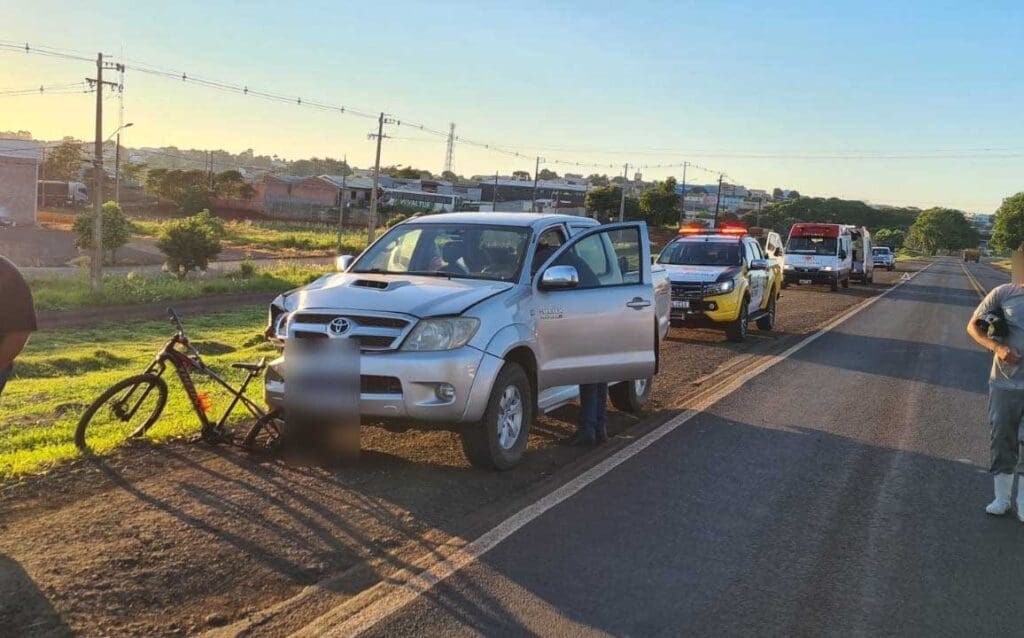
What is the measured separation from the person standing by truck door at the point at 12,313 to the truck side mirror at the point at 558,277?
11.2 ft

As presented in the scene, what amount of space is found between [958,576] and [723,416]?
4.07 metres

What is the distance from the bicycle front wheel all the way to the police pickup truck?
10.1 m

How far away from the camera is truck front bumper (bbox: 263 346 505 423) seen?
5.66m

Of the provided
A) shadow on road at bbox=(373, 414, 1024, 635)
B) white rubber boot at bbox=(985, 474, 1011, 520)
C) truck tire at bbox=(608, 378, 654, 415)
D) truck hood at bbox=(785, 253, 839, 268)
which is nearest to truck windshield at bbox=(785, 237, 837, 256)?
truck hood at bbox=(785, 253, 839, 268)

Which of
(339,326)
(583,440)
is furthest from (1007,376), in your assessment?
(339,326)

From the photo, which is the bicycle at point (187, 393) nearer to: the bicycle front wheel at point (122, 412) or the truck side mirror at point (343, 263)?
the bicycle front wheel at point (122, 412)

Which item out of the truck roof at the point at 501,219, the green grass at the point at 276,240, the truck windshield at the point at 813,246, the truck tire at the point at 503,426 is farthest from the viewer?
the green grass at the point at 276,240

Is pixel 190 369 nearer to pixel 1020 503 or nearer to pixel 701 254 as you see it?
pixel 1020 503

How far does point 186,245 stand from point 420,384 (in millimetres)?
32297

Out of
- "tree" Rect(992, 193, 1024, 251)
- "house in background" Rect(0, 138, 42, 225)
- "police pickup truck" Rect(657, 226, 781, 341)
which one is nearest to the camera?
"police pickup truck" Rect(657, 226, 781, 341)

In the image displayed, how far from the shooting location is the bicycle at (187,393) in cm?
643

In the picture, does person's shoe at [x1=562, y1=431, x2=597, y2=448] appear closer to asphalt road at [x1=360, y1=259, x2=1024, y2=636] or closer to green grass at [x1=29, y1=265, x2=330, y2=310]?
asphalt road at [x1=360, y1=259, x2=1024, y2=636]

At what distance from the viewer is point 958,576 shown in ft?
15.7

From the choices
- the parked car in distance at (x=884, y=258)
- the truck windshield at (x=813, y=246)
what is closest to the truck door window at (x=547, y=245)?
the truck windshield at (x=813, y=246)
